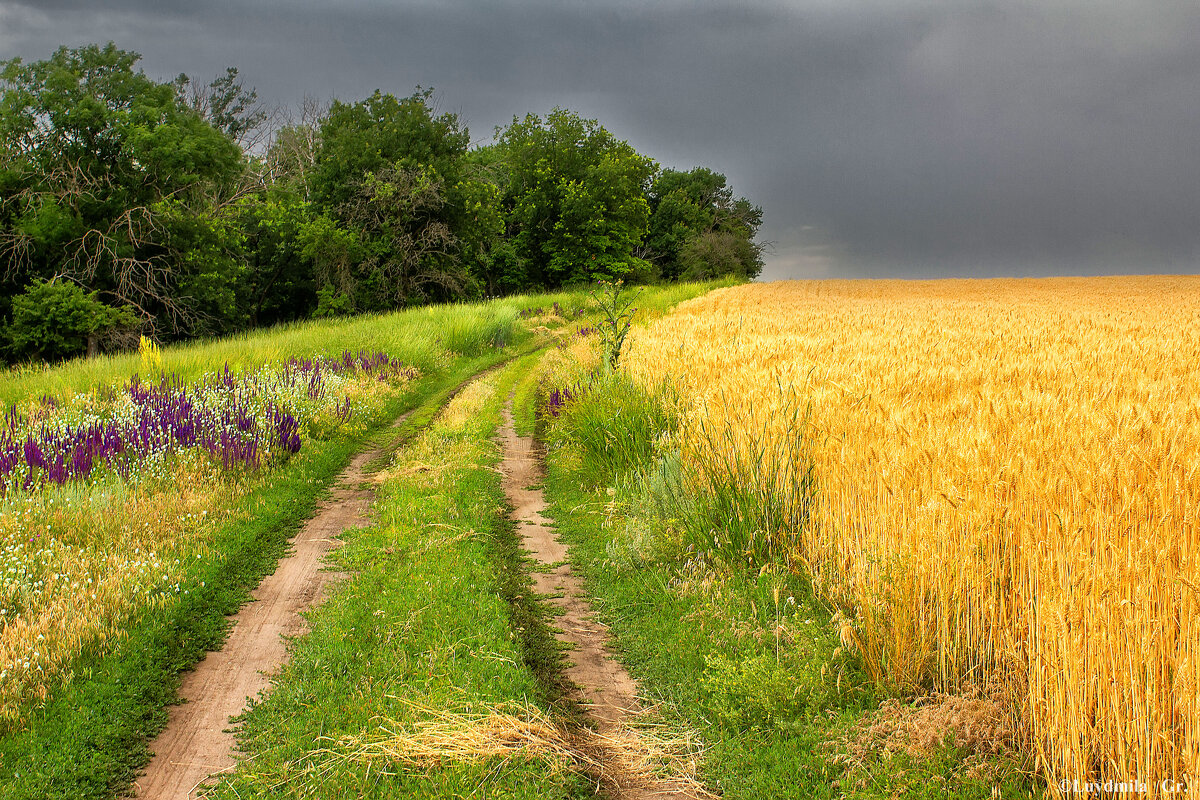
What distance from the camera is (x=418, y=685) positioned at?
4.90 m

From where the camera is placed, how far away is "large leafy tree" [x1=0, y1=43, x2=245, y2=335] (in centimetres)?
2788

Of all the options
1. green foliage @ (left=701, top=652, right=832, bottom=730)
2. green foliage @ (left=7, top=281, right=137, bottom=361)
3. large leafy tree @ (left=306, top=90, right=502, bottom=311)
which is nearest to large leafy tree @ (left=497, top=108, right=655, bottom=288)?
large leafy tree @ (left=306, top=90, right=502, bottom=311)

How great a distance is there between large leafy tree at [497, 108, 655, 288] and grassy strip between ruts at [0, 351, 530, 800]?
49519 millimetres

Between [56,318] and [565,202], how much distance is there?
35480mm

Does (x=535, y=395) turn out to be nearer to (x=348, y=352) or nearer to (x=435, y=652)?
(x=348, y=352)

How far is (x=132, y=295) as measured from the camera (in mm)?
29844

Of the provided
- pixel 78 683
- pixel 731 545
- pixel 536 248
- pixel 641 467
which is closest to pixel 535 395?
pixel 641 467

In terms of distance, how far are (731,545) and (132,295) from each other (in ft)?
104

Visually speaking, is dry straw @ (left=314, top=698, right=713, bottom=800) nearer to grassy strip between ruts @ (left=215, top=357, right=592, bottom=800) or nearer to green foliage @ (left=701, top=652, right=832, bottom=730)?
grassy strip between ruts @ (left=215, top=357, right=592, bottom=800)

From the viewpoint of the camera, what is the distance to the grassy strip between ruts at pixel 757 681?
373 centimetres

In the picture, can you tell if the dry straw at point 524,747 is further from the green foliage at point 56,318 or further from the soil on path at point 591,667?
the green foliage at point 56,318

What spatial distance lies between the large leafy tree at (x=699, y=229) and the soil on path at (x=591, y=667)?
62.4 m

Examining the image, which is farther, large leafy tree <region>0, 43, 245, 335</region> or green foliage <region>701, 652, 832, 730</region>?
large leafy tree <region>0, 43, 245, 335</region>

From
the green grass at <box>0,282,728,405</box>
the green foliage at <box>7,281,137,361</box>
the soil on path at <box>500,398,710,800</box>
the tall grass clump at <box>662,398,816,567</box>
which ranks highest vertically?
the green foliage at <box>7,281,137,361</box>
